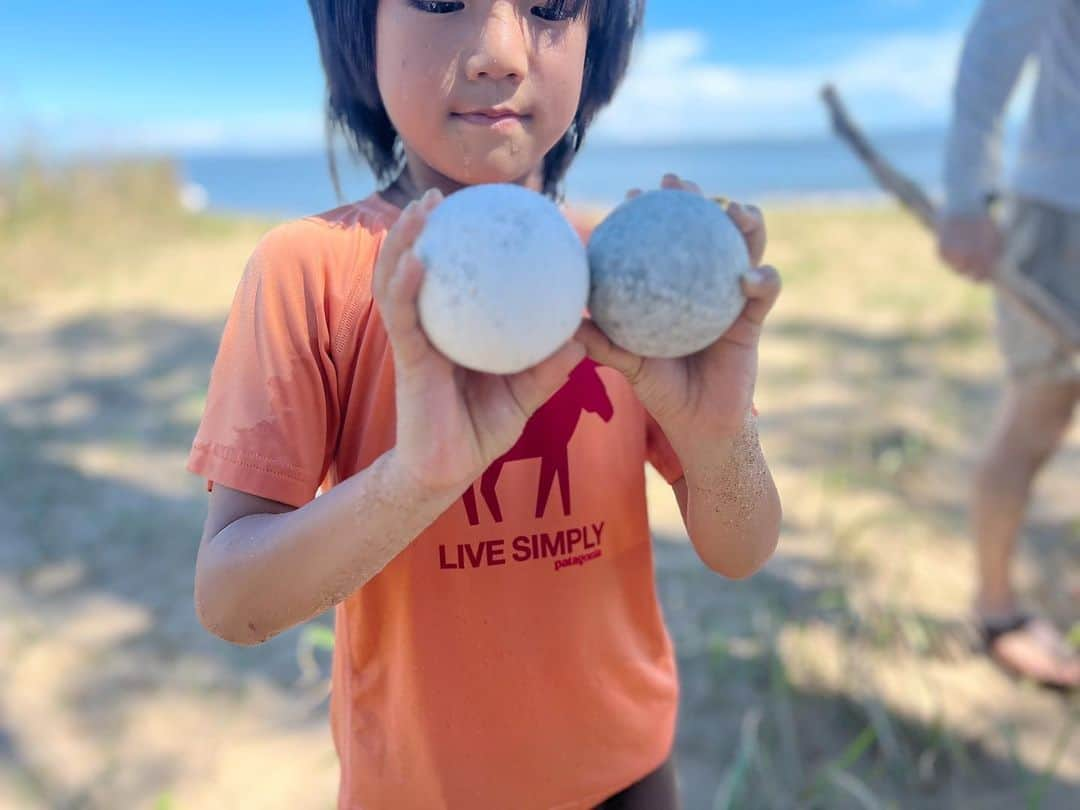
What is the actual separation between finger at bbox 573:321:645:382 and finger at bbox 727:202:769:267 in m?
0.14

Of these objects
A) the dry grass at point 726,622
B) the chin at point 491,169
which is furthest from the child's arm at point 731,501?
the dry grass at point 726,622

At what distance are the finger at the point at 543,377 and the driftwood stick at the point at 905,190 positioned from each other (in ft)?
5.20

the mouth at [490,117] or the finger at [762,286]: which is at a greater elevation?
the mouth at [490,117]

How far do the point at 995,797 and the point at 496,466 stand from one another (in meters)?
1.48

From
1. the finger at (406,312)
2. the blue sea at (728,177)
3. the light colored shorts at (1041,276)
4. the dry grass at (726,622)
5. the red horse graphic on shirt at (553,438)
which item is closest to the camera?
the finger at (406,312)

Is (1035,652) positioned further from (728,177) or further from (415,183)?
(728,177)

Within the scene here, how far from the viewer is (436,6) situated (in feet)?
2.97

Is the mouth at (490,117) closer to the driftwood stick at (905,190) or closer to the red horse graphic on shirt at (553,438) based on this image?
the red horse graphic on shirt at (553,438)

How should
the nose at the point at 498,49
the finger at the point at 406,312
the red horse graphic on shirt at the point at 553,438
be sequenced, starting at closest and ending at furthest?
the finger at the point at 406,312 < the nose at the point at 498,49 < the red horse graphic on shirt at the point at 553,438

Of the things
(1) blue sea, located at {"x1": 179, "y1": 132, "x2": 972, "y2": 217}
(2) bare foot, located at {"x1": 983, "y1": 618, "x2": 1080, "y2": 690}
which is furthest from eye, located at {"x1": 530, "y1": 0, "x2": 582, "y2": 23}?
(1) blue sea, located at {"x1": 179, "y1": 132, "x2": 972, "y2": 217}

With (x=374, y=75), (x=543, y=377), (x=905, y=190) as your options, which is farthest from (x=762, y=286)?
(x=905, y=190)

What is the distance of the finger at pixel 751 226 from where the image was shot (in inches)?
31.0

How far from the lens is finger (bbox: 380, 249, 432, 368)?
27.8 inches

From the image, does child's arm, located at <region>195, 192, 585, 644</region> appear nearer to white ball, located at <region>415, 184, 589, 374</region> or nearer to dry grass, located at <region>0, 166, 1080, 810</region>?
white ball, located at <region>415, 184, 589, 374</region>
